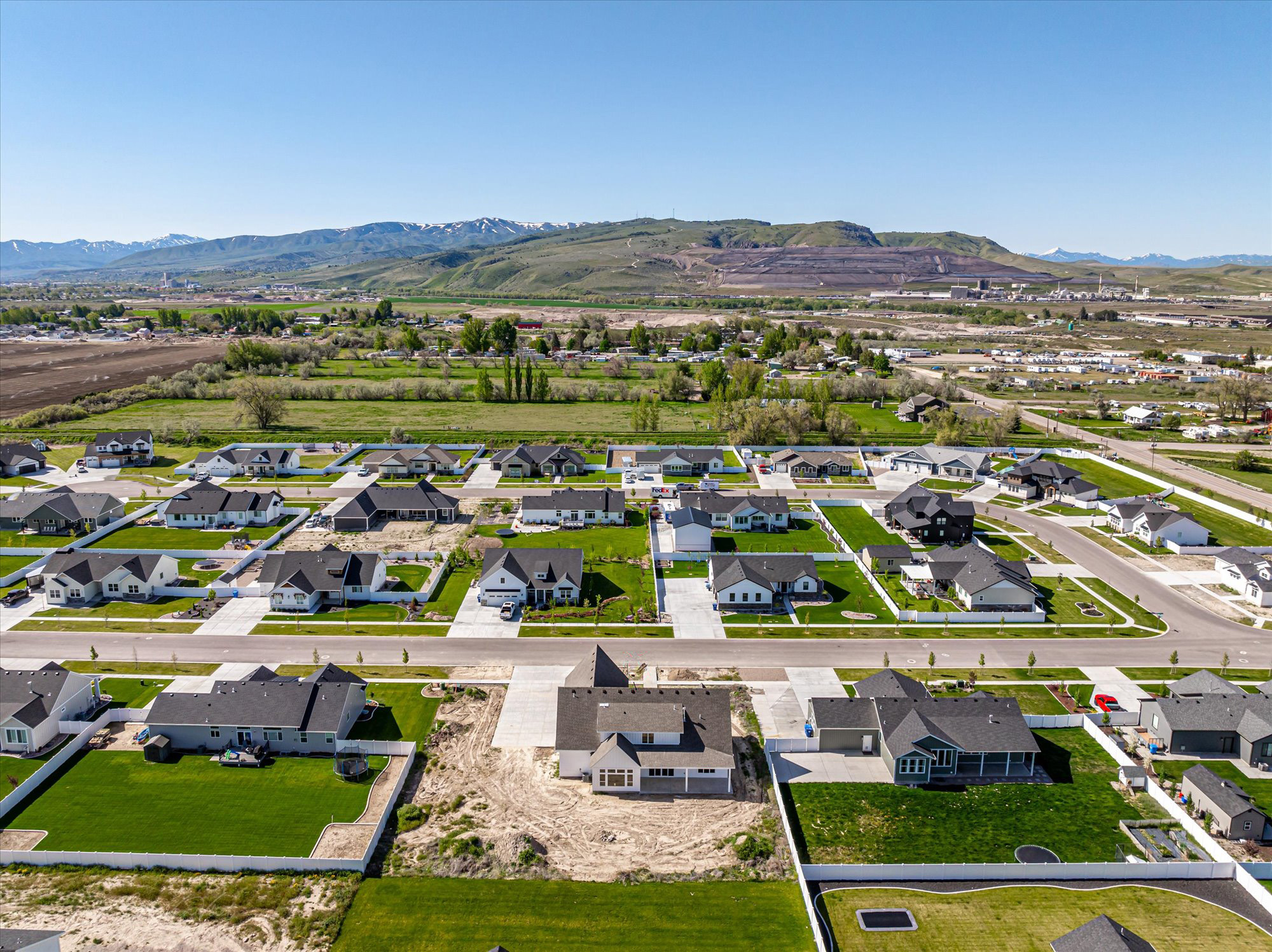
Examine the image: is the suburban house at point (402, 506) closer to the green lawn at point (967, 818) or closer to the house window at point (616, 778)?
the house window at point (616, 778)

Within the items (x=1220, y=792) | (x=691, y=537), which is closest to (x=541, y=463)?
(x=691, y=537)

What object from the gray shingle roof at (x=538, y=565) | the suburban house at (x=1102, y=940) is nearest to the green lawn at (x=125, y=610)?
the gray shingle roof at (x=538, y=565)

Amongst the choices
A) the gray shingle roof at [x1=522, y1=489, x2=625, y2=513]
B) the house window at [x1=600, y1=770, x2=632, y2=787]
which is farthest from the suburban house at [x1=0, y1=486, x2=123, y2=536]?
the house window at [x1=600, y1=770, x2=632, y2=787]

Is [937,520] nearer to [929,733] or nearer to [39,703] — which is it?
[929,733]

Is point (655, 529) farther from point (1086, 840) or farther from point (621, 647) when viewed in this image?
point (1086, 840)

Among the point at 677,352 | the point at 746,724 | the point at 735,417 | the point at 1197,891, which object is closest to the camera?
the point at 1197,891

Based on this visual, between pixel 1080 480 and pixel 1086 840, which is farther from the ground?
pixel 1080 480

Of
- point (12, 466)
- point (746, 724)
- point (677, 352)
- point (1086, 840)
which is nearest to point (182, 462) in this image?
point (12, 466)
